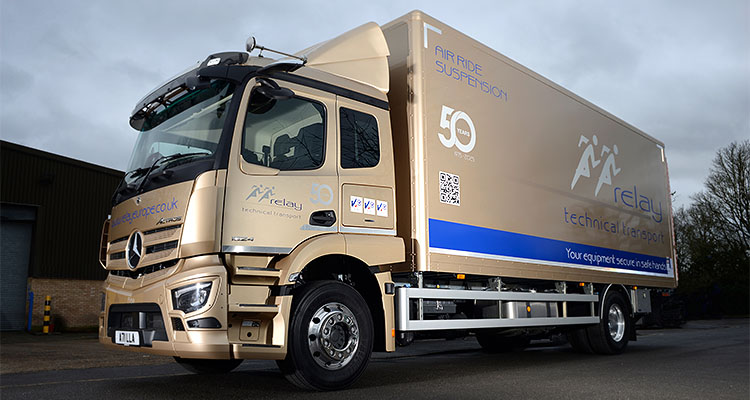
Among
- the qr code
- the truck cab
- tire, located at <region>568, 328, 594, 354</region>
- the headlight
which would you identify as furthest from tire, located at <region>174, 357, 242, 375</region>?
tire, located at <region>568, 328, 594, 354</region>

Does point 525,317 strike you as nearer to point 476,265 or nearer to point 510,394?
point 476,265

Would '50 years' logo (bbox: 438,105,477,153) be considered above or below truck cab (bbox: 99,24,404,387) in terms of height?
above

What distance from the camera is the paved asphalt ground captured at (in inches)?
213

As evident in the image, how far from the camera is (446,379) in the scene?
646 centimetres

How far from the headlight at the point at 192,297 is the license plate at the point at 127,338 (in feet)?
1.77

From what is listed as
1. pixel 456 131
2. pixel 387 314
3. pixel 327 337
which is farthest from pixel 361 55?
pixel 327 337

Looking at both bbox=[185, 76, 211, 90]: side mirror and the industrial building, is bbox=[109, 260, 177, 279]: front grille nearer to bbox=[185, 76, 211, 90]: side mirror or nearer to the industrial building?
bbox=[185, 76, 211, 90]: side mirror

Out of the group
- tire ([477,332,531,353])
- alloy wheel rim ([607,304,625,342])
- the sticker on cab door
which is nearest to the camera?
the sticker on cab door

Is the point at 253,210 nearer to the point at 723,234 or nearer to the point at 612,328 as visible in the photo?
the point at 612,328

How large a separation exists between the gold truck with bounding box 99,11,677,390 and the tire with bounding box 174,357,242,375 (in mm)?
18

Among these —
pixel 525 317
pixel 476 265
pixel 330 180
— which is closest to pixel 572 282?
pixel 525 317

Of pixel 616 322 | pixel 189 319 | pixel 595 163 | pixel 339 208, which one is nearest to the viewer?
pixel 189 319

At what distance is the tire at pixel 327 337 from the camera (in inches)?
206

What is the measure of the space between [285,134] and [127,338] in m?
2.23
